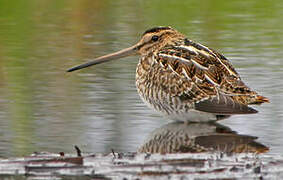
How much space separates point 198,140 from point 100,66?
4.07 meters

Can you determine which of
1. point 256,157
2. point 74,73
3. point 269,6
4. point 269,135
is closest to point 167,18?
point 269,6

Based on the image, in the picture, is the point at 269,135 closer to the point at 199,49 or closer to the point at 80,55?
the point at 199,49

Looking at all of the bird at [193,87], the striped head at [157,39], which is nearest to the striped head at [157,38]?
the striped head at [157,39]

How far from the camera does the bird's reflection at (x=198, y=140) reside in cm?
713

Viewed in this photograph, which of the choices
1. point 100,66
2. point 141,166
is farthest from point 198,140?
point 100,66

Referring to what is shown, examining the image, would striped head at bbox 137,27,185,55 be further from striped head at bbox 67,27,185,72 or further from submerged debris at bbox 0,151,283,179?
submerged debris at bbox 0,151,283,179

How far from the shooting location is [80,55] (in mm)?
11875

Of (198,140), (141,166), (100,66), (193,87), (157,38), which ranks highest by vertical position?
(157,38)

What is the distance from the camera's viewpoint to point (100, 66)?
1137cm

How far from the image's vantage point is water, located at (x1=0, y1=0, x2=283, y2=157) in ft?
25.5

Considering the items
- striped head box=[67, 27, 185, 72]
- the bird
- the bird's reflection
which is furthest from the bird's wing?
striped head box=[67, 27, 185, 72]

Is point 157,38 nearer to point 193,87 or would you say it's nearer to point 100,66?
point 193,87

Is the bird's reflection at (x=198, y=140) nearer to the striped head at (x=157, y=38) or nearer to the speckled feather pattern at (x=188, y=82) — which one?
the speckled feather pattern at (x=188, y=82)

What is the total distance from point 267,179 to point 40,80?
4911mm
